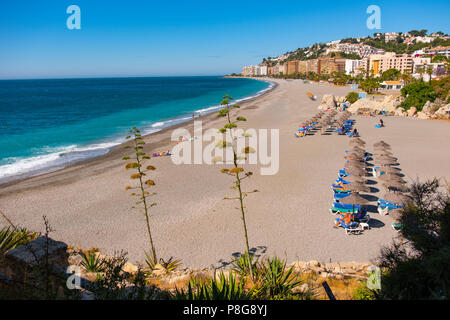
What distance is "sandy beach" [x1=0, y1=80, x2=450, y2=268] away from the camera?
9.52m

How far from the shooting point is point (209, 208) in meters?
12.4

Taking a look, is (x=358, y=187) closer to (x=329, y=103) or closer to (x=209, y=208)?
(x=209, y=208)

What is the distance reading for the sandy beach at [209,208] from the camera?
952cm

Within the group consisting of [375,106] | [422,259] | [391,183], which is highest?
[375,106]

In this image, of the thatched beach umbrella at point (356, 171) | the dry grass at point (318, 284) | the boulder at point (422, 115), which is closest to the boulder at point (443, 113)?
the boulder at point (422, 115)

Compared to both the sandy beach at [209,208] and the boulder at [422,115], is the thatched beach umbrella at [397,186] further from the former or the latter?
the boulder at [422,115]

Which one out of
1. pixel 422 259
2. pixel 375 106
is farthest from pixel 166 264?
pixel 375 106

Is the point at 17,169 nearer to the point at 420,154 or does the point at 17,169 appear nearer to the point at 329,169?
the point at 329,169

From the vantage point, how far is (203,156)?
2084 centimetres

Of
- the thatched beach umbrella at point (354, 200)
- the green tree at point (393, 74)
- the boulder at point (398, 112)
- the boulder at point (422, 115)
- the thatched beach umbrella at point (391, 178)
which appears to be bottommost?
the thatched beach umbrella at point (354, 200)

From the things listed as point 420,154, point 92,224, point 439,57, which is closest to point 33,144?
point 92,224

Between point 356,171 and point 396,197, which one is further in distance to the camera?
point 356,171

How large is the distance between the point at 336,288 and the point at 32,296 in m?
5.77
